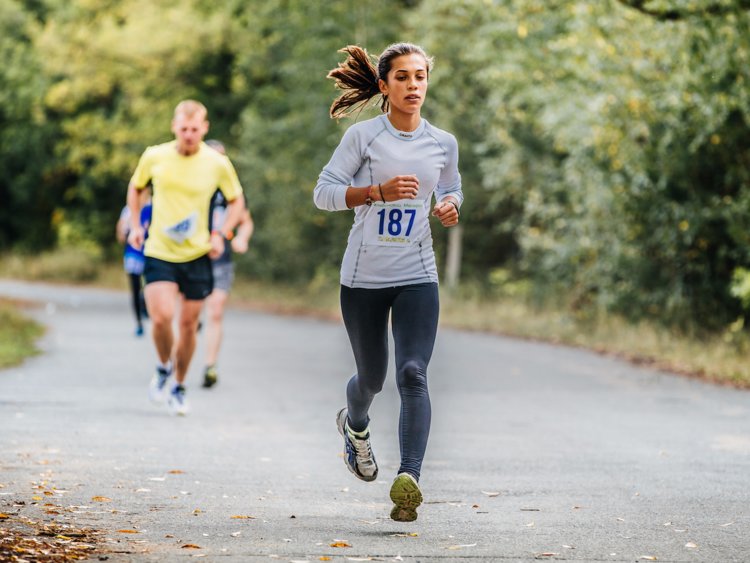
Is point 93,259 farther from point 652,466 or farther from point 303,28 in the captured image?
point 652,466

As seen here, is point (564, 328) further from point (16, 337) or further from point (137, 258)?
point (137, 258)

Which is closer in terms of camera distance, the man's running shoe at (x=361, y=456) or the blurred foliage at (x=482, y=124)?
the man's running shoe at (x=361, y=456)

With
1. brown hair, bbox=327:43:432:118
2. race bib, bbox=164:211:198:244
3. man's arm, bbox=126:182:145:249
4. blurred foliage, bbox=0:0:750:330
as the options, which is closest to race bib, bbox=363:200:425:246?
brown hair, bbox=327:43:432:118

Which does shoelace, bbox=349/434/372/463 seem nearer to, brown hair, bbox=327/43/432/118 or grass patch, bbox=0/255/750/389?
brown hair, bbox=327/43/432/118

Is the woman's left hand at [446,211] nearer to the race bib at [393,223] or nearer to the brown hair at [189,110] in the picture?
the race bib at [393,223]

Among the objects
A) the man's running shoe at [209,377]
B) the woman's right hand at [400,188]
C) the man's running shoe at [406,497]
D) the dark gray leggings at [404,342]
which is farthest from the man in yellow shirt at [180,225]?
the man's running shoe at [406,497]

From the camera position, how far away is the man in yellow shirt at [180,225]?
1041 centimetres

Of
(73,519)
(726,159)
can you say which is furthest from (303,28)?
(73,519)

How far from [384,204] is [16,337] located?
1195 centimetres

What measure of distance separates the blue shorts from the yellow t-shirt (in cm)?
5

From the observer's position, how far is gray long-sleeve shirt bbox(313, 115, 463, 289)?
6.46 metres

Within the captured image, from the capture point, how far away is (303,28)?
99.1ft

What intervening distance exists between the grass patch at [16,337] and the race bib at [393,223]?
848 centimetres

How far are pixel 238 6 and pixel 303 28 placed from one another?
279 inches
